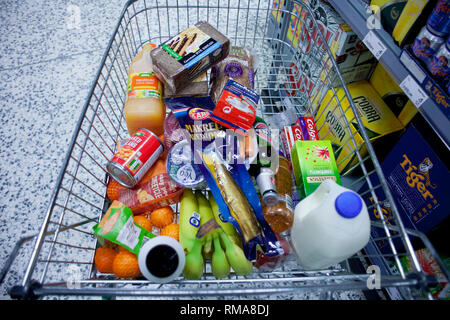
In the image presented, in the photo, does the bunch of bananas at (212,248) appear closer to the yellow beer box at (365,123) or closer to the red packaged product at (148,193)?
the red packaged product at (148,193)

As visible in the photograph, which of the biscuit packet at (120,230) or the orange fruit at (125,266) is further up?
the biscuit packet at (120,230)

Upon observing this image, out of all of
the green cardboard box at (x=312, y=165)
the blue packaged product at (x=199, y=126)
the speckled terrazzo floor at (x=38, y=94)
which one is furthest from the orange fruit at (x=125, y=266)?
the speckled terrazzo floor at (x=38, y=94)

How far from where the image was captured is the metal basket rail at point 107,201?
58 cm

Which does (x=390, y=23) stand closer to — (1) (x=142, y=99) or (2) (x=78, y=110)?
(1) (x=142, y=99)

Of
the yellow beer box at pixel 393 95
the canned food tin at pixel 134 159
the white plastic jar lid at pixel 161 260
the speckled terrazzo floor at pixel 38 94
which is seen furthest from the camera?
the speckled terrazzo floor at pixel 38 94

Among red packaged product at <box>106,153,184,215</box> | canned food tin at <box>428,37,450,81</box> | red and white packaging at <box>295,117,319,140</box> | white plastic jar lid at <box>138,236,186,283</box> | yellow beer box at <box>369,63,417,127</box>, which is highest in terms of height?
canned food tin at <box>428,37,450,81</box>

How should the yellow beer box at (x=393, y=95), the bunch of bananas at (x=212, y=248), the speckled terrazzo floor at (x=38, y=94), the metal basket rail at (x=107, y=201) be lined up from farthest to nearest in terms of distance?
the speckled terrazzo floor at (x=38, y=94), the yellow beer box at (x=393, y=95), the bunch of bananas at (x=212, y=248), the metal basket rail at (x=107, y=201)

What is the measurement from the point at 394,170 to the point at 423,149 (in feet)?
0.53

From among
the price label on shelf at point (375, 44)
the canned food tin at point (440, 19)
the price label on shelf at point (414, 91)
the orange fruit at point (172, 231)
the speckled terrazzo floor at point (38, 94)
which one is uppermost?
the canned food tin at point (440, 19)

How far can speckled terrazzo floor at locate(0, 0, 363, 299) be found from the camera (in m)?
1.39

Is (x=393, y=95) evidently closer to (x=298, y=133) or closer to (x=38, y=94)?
(x=298, y=133)

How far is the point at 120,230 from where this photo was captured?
2.49 feet

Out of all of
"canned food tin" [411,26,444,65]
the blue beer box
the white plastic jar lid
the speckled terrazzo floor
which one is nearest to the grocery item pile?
the white plastic jar lid

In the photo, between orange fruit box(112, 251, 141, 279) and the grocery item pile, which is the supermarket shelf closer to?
the grocery item pile
